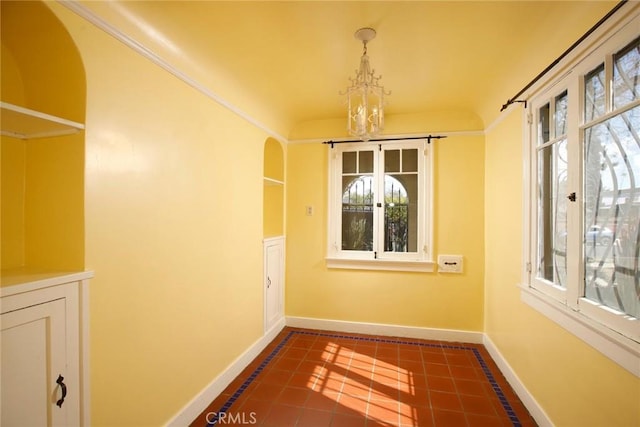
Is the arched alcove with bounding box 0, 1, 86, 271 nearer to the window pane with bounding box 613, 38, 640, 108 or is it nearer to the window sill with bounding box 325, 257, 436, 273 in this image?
the window pane with bounding box 613, 38, 640, 108

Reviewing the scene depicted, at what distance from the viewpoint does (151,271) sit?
1726 mm

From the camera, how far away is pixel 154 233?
175cm

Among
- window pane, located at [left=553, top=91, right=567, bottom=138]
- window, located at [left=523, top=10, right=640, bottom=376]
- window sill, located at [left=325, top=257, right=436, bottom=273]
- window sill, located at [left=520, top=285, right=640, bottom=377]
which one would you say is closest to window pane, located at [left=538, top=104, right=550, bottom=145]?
window, located at [left=523, top=10, right=640, bottom=376]

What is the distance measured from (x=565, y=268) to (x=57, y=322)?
2.61 m

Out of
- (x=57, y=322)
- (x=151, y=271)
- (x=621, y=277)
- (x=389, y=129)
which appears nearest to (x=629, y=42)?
(x=621, y=277)

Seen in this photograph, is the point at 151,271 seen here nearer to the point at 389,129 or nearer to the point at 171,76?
the point at 171,76

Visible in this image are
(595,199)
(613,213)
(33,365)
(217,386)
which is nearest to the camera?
(33,365)

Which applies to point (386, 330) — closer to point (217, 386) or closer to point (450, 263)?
point (450, 263)

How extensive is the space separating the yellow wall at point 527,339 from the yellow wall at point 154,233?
2.28 metres

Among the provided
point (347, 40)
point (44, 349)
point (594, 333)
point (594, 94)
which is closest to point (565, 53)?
point (594, 94)

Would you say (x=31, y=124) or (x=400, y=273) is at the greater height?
(x=31, y=124)

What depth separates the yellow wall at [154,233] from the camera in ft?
4.67

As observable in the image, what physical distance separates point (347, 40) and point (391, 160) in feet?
5.78

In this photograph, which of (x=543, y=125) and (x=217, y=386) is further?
(x=217, y=386)
